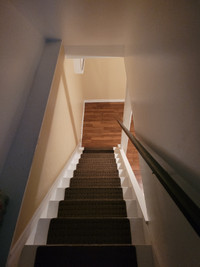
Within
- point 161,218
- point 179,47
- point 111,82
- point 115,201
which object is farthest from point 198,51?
point 111,82

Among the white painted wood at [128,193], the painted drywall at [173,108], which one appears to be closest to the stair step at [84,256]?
the painted drywall at [173,108]

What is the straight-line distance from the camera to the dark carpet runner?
104 cm

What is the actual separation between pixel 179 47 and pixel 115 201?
5.43 ft

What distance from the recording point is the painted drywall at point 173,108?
0.57 m

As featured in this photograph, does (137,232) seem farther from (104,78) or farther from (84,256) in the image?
(104,78)

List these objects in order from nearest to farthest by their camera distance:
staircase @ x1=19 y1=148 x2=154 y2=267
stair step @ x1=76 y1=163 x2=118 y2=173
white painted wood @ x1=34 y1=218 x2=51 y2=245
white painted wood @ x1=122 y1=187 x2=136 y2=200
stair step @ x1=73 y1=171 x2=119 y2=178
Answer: staircase @ x1=19 y1=148 x2=154 y2=267 < white painted wood @ x1=34 y1=218 x2=51 y2=245 < white painted wood @ x1=122 y1=187 x2=136 y2=200 < stair step @ x1=73 y1=171 x2=119 y2=178 < stair step @ x1=76 y1=163 x2=118 y2=173

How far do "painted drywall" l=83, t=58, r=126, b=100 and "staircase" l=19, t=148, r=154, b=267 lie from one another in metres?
4.49

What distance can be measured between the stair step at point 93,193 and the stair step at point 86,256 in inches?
31.4

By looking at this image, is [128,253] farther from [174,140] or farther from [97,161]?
[97,161]

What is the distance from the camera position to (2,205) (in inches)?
35.0

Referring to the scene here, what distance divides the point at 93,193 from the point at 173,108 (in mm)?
1649

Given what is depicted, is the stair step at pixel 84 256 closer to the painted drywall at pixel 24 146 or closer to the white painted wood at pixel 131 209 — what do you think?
the painted drywall at pixel 24 146

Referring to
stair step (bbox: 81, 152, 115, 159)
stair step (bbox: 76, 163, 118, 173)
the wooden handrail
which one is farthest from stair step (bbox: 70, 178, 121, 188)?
the wooden handrail

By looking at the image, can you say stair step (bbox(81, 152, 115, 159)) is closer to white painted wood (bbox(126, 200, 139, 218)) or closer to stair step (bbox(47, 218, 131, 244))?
white painted wood (bbox(126, 200, 139, 218))
